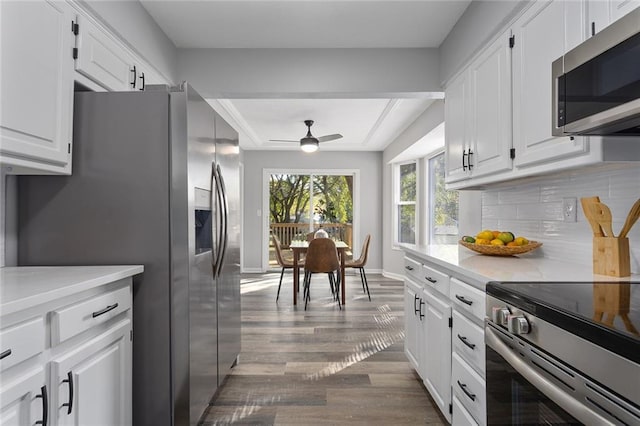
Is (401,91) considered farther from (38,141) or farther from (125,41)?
(38,141)

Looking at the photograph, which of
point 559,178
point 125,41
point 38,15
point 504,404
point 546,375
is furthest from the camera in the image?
point 125,41

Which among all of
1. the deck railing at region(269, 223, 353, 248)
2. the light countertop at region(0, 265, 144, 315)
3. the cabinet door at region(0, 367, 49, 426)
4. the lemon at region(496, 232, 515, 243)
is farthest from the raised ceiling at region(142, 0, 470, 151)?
the deck railing at region(269, 223, 353, 248)

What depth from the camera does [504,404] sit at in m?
1.15

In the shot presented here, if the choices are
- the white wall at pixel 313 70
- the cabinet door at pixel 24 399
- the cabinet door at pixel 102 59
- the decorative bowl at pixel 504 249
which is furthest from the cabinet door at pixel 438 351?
the cabinet door at pixel 102 59

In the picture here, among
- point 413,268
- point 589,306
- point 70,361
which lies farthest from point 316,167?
point 589,306

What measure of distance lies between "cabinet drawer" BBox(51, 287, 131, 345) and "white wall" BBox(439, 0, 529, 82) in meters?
2.36

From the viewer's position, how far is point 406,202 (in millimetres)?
6371

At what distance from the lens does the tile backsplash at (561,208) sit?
5.15 feet

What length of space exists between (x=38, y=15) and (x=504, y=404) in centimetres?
229

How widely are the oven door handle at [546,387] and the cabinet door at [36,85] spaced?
6.15ft

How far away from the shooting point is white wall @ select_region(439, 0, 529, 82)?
1.97 m

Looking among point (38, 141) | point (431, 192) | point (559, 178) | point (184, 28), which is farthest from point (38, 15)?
point (431, 192)

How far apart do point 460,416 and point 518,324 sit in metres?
0.90

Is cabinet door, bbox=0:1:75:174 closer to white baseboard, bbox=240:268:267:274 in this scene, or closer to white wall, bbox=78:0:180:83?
white wall, bbox=78:0:180:83
